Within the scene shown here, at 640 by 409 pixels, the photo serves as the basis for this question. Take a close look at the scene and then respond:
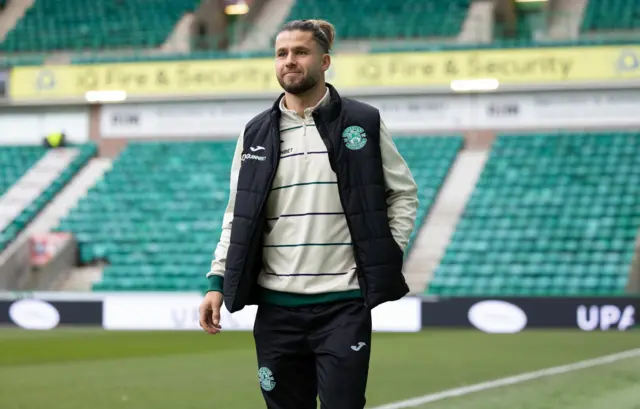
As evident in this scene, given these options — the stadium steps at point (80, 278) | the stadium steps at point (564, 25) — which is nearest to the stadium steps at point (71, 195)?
the stadium steps at point (80, 278)

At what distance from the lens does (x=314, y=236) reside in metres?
3.40

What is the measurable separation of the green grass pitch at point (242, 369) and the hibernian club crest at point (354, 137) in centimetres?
396

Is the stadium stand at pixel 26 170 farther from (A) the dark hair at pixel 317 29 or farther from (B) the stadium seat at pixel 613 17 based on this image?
(A) the dark hair at pixel 317 29

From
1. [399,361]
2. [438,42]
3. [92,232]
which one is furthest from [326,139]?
[438,42]

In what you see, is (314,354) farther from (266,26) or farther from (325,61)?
(266,26)

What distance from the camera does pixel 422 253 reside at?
56.8 ft

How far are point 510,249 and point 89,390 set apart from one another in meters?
9.90

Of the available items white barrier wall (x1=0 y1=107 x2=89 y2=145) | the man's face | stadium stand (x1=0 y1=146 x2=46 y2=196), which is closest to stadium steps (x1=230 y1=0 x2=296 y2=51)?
white barrier wall (x1=0 y1=107 x2=89 y2=145)

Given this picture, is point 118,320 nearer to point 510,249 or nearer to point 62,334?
point 62,334

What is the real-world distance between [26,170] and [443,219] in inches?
353

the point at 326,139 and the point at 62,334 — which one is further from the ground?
the point at 326,139

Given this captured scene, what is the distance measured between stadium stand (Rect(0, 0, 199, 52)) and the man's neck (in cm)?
1875

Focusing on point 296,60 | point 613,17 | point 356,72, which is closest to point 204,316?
point 296,60

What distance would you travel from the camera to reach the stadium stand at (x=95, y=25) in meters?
22.0
